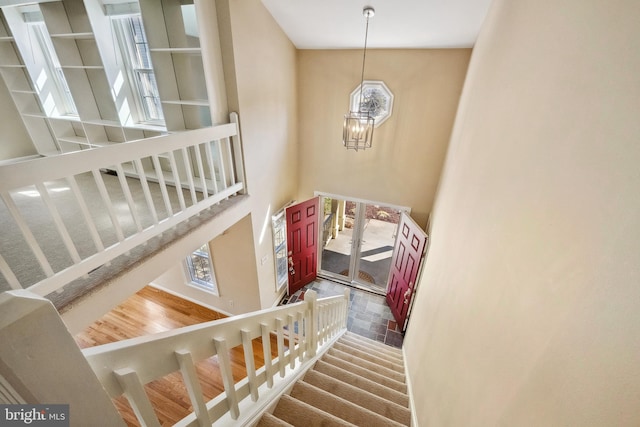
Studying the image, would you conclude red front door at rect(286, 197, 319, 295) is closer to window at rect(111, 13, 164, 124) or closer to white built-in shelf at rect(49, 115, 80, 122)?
window at rect(111, 13, 164, 124)

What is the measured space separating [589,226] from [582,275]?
12 cm

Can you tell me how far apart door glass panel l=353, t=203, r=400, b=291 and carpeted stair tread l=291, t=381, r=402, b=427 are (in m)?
3.23

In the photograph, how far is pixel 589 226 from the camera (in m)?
0.65

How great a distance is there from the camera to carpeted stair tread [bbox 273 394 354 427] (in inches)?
63.1

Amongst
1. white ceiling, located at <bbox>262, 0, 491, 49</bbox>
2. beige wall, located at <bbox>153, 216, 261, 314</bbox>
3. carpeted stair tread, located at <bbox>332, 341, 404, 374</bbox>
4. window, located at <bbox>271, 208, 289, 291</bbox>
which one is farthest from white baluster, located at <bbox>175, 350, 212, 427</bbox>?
white ceiling, located at <bbox>262, 0, 491, 49</bbox>

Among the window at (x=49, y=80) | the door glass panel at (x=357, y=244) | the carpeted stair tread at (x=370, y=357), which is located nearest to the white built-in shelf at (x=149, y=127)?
the window at (x=49, y=80)

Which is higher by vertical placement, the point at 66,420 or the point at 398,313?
the point at 66,420

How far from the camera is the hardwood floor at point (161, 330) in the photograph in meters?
3.02

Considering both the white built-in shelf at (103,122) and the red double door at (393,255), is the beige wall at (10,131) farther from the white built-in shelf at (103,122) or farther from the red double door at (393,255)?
the red double door at (393,255)

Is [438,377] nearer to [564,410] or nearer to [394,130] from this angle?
[564,410]

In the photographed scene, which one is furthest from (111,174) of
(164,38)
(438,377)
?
(438,377)

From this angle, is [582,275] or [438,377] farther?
[438,377]

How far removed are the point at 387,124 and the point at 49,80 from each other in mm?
5020

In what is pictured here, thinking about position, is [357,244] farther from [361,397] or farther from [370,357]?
[361,397]
